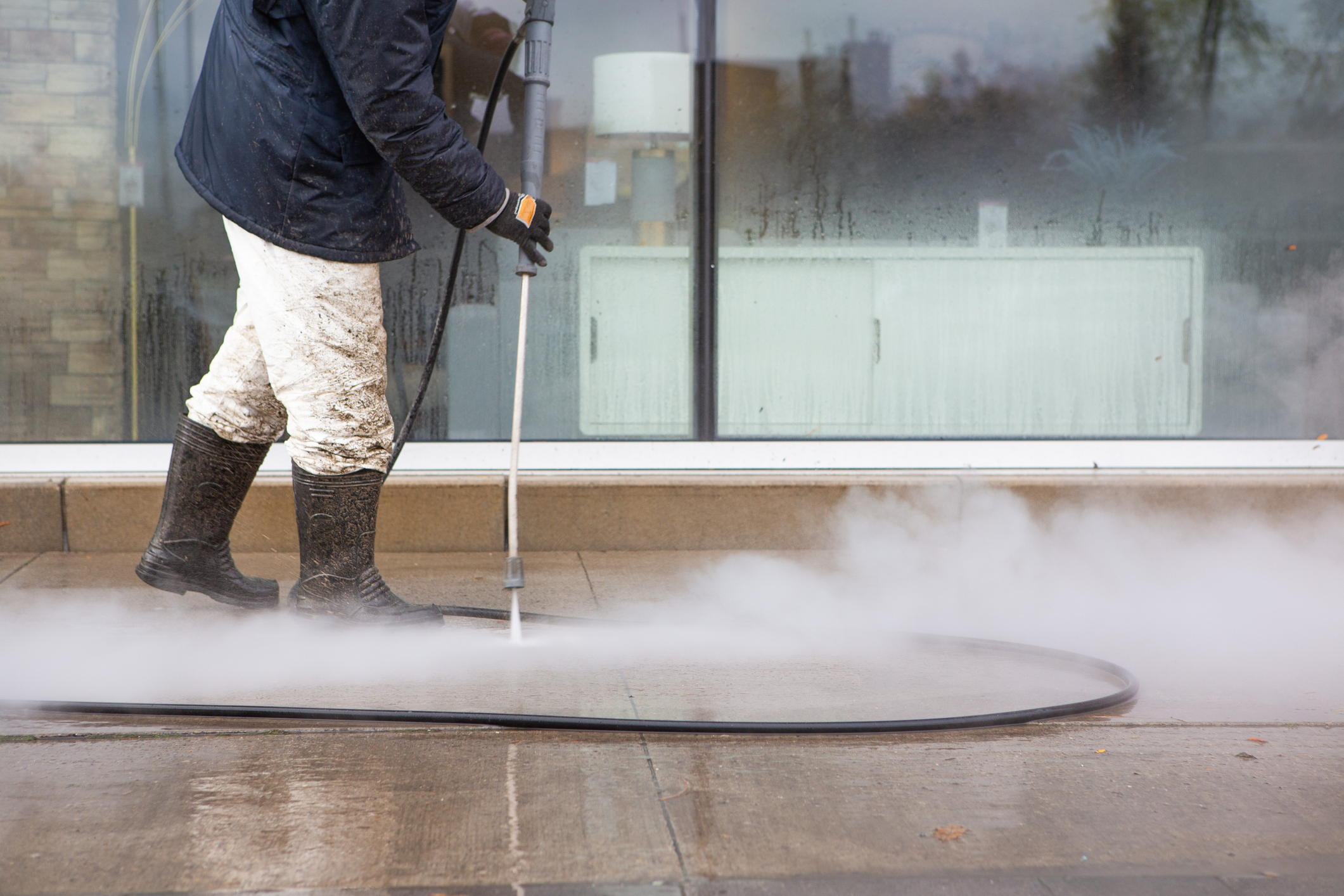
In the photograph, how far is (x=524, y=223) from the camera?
10.7ft

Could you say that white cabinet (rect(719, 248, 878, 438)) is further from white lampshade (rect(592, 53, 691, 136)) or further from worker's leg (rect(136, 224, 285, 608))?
worker's leg (rect(136, 224, 285, 608))

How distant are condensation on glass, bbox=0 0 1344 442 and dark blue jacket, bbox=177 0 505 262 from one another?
6.28ft

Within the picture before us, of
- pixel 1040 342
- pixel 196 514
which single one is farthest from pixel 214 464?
pixel 1040 342

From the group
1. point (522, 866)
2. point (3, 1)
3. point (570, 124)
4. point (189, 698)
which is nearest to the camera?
point (522, 866)

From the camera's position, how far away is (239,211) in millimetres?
3133

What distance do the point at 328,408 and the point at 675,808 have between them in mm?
1537

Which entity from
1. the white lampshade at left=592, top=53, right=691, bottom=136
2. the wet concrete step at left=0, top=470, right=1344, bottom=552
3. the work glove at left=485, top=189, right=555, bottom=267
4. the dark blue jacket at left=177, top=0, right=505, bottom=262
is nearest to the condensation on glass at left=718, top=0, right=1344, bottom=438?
the white lampshade at left=592, top=53, right=691, bottom=136

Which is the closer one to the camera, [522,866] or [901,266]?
[522,866]

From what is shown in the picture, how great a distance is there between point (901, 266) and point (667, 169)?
1.08m

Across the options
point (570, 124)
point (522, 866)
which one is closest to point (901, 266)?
point (570, 124)

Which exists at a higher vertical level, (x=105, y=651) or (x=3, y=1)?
(x=3, y=1)

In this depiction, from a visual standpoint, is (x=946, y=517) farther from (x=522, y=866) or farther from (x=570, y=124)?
(x=522, y=866)

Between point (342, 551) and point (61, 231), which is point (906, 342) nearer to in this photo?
point (342, 551)

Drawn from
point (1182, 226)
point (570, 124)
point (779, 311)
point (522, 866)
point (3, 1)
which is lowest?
point (522, 866)
